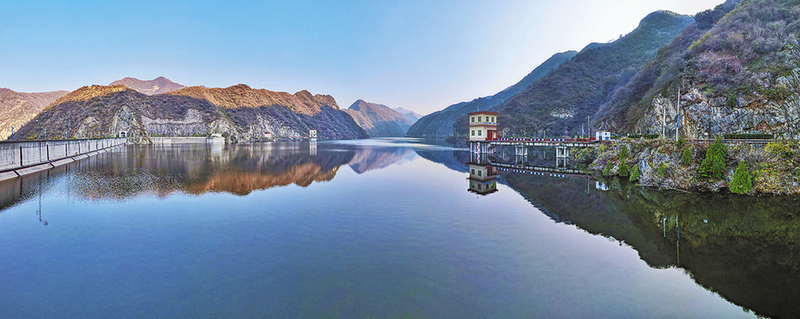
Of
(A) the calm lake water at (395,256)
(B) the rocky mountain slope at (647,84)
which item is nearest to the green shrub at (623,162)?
(A) the calm lake water at (395,256)

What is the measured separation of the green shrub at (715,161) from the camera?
29.7 meters

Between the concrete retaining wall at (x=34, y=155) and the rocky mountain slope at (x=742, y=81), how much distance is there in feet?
276

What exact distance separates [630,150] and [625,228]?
28.8 meters

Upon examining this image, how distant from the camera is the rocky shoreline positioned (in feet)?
90.1

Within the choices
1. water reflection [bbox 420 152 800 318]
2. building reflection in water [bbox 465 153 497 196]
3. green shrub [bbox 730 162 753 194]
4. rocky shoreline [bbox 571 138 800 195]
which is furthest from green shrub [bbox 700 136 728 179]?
building reflection in water [bbox 465 153 497 196]

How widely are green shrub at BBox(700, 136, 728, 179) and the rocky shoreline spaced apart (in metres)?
0.46

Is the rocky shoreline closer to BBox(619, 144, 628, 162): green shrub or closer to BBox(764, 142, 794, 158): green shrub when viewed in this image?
BBox(764, 142, 794, 158): green shrub

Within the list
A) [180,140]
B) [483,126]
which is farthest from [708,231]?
[180,140]

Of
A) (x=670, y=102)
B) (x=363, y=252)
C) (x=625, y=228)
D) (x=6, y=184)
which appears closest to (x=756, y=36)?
(x=670, y=102)

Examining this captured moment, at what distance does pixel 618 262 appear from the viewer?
47.3ft

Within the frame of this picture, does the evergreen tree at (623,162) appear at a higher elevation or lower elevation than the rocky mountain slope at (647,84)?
lower

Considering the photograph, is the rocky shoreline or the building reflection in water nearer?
the rocky shoreline

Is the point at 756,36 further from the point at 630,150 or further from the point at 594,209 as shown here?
the point at 594,209

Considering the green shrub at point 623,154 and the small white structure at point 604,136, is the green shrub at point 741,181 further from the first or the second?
the small white structure at point 604,136
